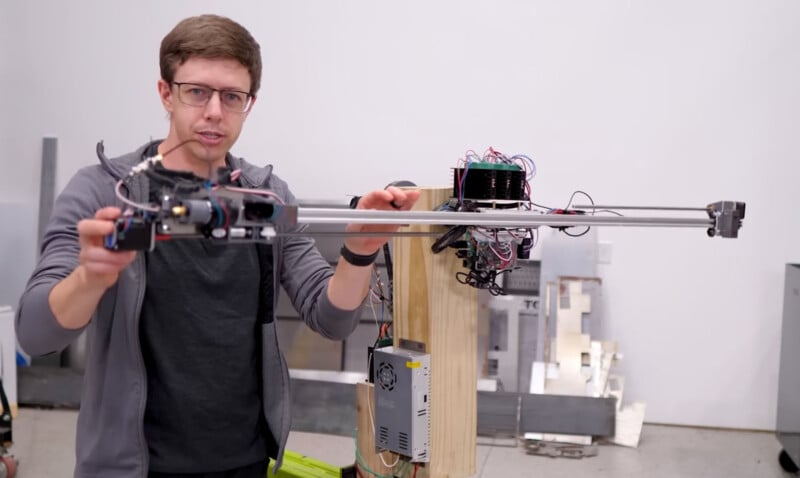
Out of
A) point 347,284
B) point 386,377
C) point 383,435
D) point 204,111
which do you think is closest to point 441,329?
point 386,377

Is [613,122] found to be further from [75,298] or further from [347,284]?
[75,298]

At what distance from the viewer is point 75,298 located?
1215 mm

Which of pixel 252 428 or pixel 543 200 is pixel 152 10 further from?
pixel 252 428

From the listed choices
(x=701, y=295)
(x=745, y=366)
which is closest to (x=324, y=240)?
(x=701, y=295)

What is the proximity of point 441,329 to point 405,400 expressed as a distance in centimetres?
20

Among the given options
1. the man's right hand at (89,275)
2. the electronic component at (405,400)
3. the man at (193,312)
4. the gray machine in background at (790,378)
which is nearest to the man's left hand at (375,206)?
the man at (193,312)

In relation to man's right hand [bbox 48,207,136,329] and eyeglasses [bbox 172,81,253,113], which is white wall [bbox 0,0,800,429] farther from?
man's right hand [bbox 48,207,136,329]

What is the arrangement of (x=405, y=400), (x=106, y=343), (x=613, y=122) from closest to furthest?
1. (x=106, y=343)
2. (x=405, y=400)
3. (x=613, y=122)

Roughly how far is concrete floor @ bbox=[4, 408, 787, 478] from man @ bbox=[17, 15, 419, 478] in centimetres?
216

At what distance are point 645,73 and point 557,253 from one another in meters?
1.00

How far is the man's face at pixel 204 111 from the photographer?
148 cm

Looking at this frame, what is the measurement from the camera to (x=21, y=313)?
4.25ft

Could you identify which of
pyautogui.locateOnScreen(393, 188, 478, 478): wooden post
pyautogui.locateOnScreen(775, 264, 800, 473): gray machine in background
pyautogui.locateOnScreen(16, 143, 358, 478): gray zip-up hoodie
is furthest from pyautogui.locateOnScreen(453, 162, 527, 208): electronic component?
pyautogui.locateOnScreen(775, 264, 800, 473): gray machine in background

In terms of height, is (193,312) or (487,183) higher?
(487,183)
